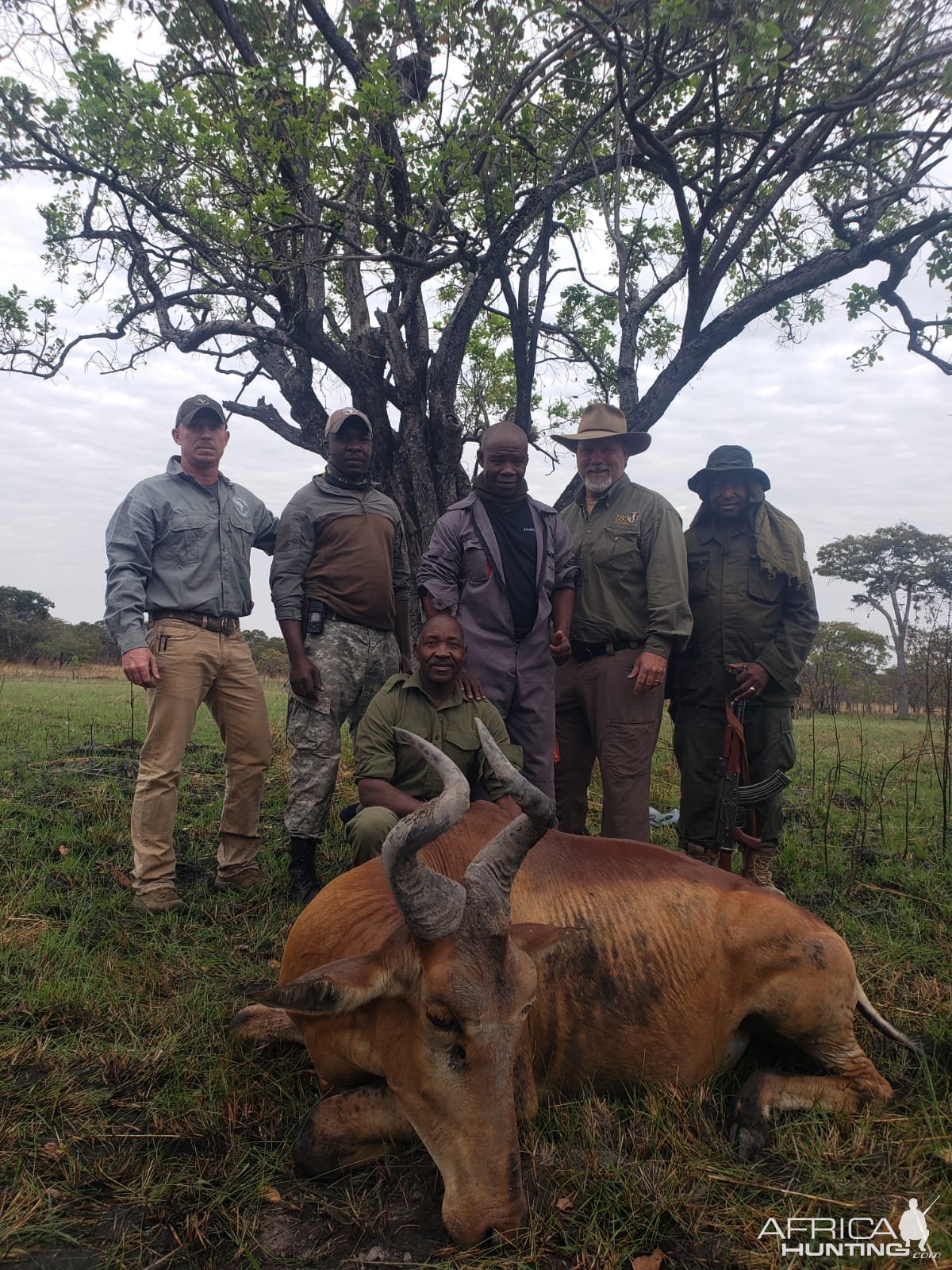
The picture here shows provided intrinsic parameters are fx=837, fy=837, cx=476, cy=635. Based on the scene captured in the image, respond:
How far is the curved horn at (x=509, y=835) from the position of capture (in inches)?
111

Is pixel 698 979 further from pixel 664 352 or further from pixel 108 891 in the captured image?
pixel 664 352

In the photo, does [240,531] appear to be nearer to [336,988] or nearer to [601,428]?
[601,428]

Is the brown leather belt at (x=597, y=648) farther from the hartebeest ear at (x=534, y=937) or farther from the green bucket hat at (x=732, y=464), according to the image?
the hartebeest ear at (x=534, y=937)

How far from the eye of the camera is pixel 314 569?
5.64 meters

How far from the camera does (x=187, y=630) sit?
5.29 metres

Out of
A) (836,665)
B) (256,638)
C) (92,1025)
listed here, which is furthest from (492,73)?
(256,638)

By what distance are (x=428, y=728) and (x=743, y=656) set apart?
2.23 m

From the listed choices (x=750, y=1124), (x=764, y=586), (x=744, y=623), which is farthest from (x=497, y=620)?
(x=750, y=1124)

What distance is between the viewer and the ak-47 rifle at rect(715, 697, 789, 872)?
5.30 m

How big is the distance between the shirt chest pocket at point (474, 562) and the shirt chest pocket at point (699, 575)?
1422 mm

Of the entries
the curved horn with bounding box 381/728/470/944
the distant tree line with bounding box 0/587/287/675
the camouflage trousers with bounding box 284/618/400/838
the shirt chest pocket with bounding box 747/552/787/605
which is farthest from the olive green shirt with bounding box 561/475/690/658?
the distant tree line with bounding box 0/587/287/675

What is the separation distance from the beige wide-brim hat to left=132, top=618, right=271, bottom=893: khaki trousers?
265 cm

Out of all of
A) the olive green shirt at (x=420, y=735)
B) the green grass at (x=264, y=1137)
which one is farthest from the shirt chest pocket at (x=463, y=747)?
the green grass at (x=264, y=1137)

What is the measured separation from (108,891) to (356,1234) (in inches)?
131
